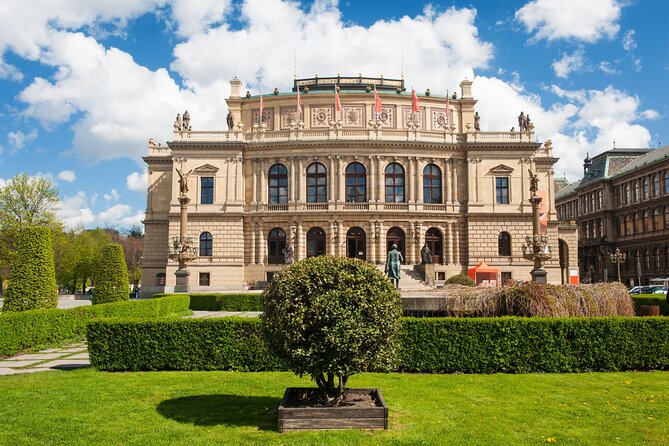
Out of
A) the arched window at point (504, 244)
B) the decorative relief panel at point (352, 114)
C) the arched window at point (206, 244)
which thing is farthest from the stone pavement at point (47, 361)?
the decorative relief panel at point (352, 114)

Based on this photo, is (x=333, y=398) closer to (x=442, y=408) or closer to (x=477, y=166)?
(x=442, y=408)

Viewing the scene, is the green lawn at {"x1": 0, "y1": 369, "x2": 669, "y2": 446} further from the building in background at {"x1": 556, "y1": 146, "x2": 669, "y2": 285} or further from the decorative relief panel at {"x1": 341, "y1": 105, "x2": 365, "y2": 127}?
the building in background at {"x1": 556, "y1": 146, "x2": 669, "y2": 285}

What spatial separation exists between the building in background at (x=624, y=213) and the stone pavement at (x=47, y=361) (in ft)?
190

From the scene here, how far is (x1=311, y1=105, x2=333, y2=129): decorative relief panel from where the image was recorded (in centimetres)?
5633

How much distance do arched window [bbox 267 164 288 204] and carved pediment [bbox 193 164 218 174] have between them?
5502 mm

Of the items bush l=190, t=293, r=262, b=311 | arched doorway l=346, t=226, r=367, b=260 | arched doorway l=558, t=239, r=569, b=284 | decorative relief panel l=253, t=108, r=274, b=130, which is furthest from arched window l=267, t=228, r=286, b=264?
arched doorway l=558, t=239, r=569, b=284

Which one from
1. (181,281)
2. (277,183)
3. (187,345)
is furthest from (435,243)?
(187,345)

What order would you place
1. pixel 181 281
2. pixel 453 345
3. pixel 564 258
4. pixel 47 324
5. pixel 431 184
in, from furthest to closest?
pixel 564 258, pixel 431 184, pixel 181 281, pixel 47 324, pixel 453 345

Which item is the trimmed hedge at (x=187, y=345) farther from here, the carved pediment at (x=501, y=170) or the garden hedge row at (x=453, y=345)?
the carved pediment at (x=501, y=170)

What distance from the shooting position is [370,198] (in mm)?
50688

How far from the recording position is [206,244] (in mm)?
50844

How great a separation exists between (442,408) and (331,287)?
3469 millimetres

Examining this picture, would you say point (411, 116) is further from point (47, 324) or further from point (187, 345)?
point (187, 345)

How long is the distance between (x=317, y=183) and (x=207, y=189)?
1110 centimetres
